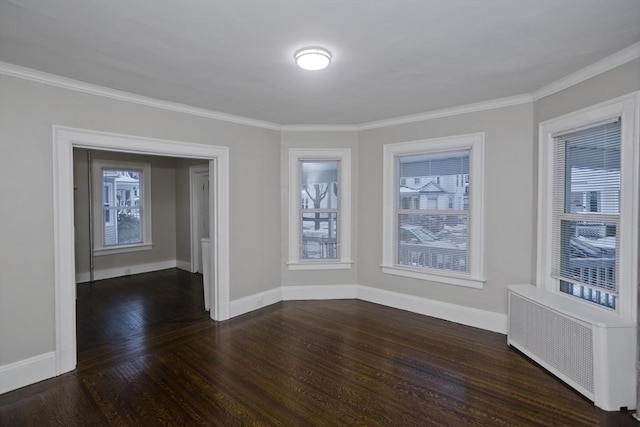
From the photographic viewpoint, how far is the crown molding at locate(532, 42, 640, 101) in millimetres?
2438

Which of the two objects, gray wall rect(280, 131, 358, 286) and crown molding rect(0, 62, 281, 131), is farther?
gray wall rect(280, 131, 358, 286)

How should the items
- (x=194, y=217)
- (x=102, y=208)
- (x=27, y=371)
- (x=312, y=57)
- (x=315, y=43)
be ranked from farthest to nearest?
(x=194, y=217)
(x=102, y=208)
(x=27, y=371)
(x=312, y=57)
(x=315, y=43)

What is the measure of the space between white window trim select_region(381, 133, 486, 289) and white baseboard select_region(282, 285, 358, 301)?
2.23 ft

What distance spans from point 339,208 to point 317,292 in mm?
1281

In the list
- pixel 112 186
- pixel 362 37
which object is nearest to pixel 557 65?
pixel 362 37

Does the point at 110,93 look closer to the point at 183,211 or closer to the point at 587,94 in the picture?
the point at 183,211

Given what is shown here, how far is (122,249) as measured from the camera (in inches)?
253

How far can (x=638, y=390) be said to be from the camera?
2.29m

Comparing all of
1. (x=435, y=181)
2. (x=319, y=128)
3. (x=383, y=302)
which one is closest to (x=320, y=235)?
(x=383, y=302)

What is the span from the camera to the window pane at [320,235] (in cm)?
499

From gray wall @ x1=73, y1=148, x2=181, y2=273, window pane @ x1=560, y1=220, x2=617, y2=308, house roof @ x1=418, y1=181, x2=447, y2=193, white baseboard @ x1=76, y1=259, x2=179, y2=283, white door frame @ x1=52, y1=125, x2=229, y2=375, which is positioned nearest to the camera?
window pane @ x1=560, y1=220, x2=617, y2=308

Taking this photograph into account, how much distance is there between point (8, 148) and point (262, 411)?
2789mm

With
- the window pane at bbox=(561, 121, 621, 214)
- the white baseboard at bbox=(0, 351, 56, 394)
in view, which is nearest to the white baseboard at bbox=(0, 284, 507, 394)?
the white baseboard at bbox=(0, 351, 56, 394)

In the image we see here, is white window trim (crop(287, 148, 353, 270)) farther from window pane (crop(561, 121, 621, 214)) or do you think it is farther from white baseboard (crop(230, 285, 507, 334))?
window pane (crop(561, 121, 621, 214))
